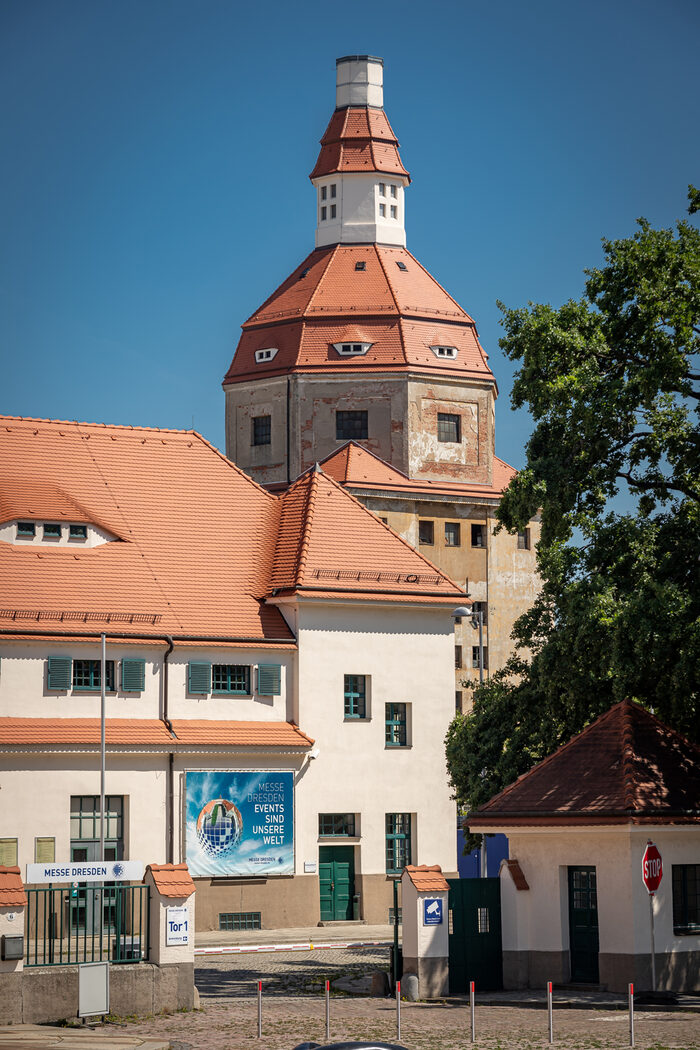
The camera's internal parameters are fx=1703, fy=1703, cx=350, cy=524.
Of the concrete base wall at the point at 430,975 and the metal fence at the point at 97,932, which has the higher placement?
the metal fence at the point at 97,932

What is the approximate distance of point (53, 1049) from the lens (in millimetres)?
24516

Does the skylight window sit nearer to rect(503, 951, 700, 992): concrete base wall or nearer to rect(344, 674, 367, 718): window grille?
rect(344, 674, 367, 718): window grille

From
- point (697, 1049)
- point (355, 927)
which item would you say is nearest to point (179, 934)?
point (697, 1049)

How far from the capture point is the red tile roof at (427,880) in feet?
103

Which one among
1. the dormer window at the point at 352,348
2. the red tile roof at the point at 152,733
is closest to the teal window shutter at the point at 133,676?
the red tile roof at the point at 152,733

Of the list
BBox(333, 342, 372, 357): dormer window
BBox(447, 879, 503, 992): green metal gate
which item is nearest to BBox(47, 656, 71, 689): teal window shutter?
BBox(447, 879, 503, 992): green metal gate

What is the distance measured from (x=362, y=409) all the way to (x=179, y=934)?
5475 centimetres

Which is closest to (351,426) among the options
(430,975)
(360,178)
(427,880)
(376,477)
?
(376,477)

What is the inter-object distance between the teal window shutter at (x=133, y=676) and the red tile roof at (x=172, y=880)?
690 inches

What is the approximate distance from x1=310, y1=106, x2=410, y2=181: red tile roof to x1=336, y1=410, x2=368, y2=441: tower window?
1498 centimetres

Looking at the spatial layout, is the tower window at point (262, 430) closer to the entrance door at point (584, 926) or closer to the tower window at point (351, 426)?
the tower window at point (351, 426)

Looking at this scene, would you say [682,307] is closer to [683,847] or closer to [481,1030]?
[683,847]

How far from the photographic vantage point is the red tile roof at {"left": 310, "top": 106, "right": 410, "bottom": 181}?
8981 cm

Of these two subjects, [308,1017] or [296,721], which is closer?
[308,1017]
